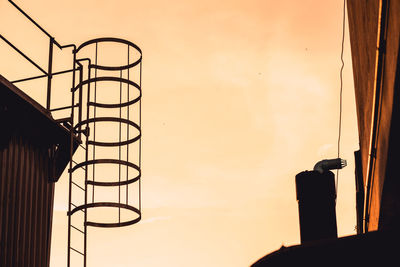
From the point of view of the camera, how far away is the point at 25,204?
11336 millimetres

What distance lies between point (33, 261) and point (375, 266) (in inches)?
315

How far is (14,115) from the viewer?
11.2 metres

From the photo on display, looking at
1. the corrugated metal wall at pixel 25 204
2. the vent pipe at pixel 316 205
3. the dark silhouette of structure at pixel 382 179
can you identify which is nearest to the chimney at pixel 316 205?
the vent pipe at pixel 316 205

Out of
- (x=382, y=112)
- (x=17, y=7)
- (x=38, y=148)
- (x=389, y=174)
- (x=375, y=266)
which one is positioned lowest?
(x=375, y=266)

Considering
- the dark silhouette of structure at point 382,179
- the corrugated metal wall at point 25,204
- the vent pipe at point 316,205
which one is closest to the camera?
the dark silhouette of structure at point 382,179

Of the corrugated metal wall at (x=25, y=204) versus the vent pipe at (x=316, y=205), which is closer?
the vent pipe at (x=316, y=205)

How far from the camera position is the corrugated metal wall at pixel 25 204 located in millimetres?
10617

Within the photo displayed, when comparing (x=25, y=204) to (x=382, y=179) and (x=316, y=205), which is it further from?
(x=382, y=179)

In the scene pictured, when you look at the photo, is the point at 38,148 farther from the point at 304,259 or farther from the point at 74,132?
the point at 304,259

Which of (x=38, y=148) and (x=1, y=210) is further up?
(x=38, y=148)

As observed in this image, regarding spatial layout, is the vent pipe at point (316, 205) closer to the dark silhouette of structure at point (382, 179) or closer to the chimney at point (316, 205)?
the chimney at point (316, 205)

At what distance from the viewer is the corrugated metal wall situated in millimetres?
10617

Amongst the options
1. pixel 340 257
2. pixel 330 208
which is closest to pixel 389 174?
pixel 340 257

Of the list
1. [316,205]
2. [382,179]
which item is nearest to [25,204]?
[316,205]
